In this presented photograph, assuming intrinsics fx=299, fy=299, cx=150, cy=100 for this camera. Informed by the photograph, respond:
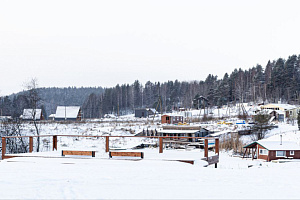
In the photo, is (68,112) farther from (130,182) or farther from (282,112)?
(130,182)

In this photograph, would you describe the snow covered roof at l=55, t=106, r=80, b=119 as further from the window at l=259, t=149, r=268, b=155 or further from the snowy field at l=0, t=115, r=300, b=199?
the snowy field at l=0, t=115, r=300, b=199

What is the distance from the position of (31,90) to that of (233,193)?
95.3 feet

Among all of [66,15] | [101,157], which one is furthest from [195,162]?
[66,15]

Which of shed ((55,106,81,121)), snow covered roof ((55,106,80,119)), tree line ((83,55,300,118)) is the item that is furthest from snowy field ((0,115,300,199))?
snow covered roof ((55,106,80,119))

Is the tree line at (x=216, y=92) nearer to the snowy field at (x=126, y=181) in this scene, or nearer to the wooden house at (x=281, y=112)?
the wooden house at (x=281, y=112)

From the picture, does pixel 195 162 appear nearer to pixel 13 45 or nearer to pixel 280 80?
pixel 13 45

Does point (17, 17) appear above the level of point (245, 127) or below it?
above

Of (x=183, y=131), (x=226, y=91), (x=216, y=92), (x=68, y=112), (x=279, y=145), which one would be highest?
(x=226, y=91)

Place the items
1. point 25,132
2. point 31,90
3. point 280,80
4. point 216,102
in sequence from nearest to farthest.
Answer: point 31,90 → point 25,132 → point 280,80 → point 216,102

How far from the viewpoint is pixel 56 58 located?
45344mm

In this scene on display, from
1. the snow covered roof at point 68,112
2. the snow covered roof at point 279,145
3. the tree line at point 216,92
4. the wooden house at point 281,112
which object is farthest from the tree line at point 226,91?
the snow covered roof at point 279,145

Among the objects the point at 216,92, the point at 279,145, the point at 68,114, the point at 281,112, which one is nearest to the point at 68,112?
the point at 68,114

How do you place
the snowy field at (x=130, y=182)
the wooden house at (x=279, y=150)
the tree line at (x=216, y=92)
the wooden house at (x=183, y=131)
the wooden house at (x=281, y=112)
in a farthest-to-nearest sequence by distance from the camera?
the tree line at (x=216, y=92), the wooden house at (x=281, y=112), the wooden house at (x=183, y=131), the wooden house at (x=279, y=150), the snowy field at (x=130, y=182)

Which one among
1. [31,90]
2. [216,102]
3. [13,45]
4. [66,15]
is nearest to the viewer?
[66,15]
